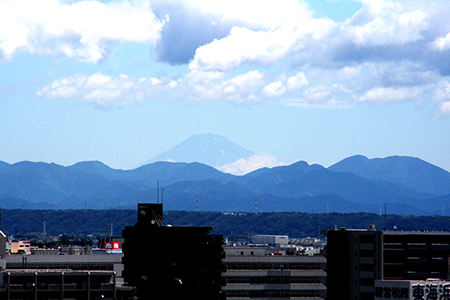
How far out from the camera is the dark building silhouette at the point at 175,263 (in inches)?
6171

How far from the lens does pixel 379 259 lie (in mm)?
180625

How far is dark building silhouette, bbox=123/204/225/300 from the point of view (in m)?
157

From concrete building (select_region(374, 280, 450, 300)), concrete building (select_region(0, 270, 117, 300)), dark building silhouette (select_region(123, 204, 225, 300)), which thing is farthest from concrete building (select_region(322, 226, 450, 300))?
concrete building (select_region(374, 280, 450, 300))

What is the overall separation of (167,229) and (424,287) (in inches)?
2179

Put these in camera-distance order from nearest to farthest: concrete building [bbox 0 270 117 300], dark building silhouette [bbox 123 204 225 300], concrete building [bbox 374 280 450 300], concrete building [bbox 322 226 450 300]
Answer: concrete building [bbox 374 280 450 300], dark building silhouette [bbox 123 204 225 300], concrete building [bbox 0 270 117 300], concrete building [bbox 322 226 450 300]

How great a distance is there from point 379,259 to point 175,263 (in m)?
47.5

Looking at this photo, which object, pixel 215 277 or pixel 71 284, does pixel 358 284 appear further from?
pixel 71 284

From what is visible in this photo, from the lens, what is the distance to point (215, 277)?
532 ft

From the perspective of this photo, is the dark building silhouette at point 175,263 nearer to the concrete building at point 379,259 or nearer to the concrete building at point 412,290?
the concrete building at point 379,259

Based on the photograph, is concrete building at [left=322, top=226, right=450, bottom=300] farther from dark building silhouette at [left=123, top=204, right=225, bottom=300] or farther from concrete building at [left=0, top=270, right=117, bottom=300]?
concrete building at [left=0, top=270, right=117, bottom=300]

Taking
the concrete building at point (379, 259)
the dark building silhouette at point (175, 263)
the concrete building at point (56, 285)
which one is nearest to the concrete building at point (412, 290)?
the dark building silhouette at point (175, 263)

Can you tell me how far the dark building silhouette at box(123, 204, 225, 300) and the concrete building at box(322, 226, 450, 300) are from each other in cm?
3466

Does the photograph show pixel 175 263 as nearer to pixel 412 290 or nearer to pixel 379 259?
pixel 379 259

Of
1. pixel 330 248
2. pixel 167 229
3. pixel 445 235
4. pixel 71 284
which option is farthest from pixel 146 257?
pixel 445 235
